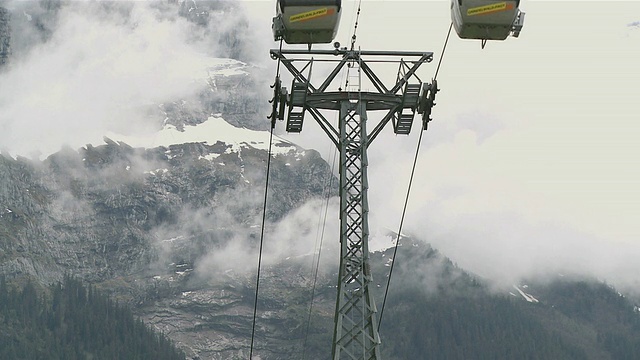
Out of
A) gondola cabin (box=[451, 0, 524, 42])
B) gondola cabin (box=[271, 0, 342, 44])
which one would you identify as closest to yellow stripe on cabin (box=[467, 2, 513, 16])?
gondola cabin (box=[451, 0, 524, 42])

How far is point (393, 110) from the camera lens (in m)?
38.5

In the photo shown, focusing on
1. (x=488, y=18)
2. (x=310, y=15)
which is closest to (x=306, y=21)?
(x=310, y=15)

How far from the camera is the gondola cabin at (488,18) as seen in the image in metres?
34.8

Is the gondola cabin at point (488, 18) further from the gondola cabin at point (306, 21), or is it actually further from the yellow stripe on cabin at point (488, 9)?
the gondola cabin at point (306, 21)

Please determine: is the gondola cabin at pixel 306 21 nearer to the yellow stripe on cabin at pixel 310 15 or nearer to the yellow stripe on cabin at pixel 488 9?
the yellow stripe on cabin at pixel 310 15

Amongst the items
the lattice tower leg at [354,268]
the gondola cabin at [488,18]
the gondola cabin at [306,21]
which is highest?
the gondola cabin at [488,18]

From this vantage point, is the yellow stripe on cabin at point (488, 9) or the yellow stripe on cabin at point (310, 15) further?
the yellow stripe on cabin at point (310, 15)

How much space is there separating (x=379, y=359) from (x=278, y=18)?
383 inches

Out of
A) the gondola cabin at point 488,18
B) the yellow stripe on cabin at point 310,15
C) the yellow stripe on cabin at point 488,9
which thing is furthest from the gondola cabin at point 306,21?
the yellow stripe on cabin at point 488,9

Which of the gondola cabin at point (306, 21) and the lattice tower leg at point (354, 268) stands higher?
the gondola cabin at point (306, 21)

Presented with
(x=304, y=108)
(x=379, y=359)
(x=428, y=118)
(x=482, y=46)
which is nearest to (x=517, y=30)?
(x=482, y=46)

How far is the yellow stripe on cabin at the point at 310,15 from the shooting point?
36.3 metres

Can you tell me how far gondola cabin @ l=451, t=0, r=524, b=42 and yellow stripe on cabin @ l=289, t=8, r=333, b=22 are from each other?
3584mm

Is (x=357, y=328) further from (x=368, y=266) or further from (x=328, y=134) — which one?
(x=328, y=134)
